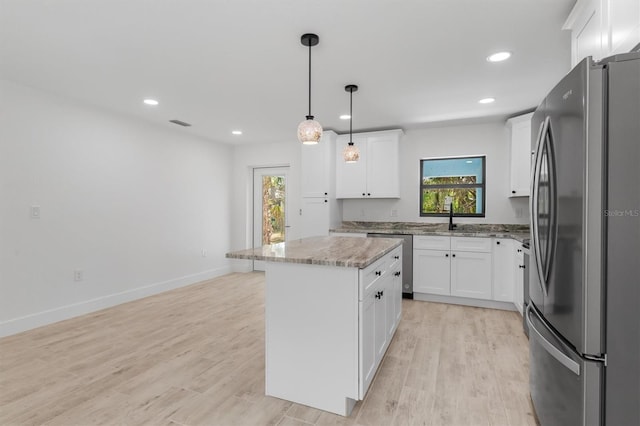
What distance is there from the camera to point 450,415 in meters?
1.93

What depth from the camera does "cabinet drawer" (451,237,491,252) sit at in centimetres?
402

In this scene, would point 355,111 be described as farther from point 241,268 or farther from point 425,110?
point 241,268

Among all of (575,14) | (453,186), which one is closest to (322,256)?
(575,14)

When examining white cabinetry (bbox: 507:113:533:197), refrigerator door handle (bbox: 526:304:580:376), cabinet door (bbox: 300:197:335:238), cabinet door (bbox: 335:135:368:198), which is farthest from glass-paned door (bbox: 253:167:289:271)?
refrigerator door handle (bbox: 526:304:580:376)

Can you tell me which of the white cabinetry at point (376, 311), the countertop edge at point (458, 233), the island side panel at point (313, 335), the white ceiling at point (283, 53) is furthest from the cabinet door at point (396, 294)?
the white ceiling at point (283, 53)

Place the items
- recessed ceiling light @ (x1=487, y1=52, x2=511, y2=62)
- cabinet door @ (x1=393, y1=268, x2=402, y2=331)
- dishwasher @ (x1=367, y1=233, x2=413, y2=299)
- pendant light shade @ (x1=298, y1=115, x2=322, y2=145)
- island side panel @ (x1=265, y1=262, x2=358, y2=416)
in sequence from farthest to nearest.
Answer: dishwasher @ (x1=367, y1=233, x2=413, y2=299), cabinet door @ (x1=393, y1=268, x2=402, y2=331), recessed ceiling light @ (x1=487, y1=52, x2=511, y2=62), pendant light shade @ (x1=298, y1=115, x2=322, y2=145), island side panel @ (x1=265, y1=262, x2=358, y2=416)

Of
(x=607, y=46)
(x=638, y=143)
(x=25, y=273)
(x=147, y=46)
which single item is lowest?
(x=25, y=273)

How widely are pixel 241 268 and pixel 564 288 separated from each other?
5484mm

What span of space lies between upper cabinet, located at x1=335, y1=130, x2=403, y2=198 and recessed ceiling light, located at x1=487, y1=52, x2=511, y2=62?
209cm

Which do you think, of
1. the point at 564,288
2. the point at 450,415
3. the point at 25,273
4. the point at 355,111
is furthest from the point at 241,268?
the point at 564,288

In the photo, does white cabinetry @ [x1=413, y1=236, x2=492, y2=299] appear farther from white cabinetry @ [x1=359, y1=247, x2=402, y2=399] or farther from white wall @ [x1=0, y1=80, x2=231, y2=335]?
white wall @ [x1=0, y1=80, x2=231, y2=335]

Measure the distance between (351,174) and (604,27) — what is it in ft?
11.7

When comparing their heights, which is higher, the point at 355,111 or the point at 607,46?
the point at 355,111

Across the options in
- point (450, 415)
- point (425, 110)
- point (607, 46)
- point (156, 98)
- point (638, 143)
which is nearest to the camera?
point (638, 143)
